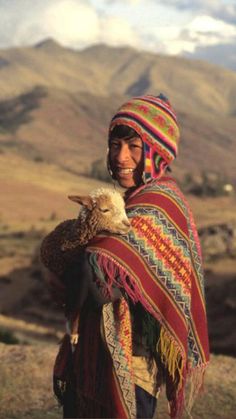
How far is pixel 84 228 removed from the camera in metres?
3.09

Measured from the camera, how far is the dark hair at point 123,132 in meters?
3.37

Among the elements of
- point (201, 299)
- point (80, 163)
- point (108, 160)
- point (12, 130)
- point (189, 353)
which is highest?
point (12, 130)

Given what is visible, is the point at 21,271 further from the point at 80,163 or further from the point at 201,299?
the point at 80,163

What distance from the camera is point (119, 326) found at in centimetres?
306

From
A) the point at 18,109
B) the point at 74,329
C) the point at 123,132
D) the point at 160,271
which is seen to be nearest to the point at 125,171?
the point at 123,132

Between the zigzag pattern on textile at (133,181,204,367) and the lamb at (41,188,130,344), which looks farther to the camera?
the zigzag pattern on textile at (133,181,204,367)

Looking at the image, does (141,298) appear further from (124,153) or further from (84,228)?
(124,153)

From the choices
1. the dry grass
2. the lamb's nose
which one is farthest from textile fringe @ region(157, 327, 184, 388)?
the dry grass

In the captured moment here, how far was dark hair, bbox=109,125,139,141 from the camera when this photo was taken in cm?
337

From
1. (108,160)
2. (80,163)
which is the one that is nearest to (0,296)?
(108,160)

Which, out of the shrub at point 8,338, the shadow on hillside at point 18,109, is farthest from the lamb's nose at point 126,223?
the shadow on hillside at point 18,109

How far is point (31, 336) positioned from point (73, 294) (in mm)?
12978

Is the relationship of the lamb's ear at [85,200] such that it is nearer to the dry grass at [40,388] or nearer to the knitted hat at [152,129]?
the knitted hat at [152,129]

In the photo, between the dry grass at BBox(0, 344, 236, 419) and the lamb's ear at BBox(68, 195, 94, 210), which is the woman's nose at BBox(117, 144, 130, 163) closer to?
the lamb's ear at BBox(68, 195, 94, 210)
